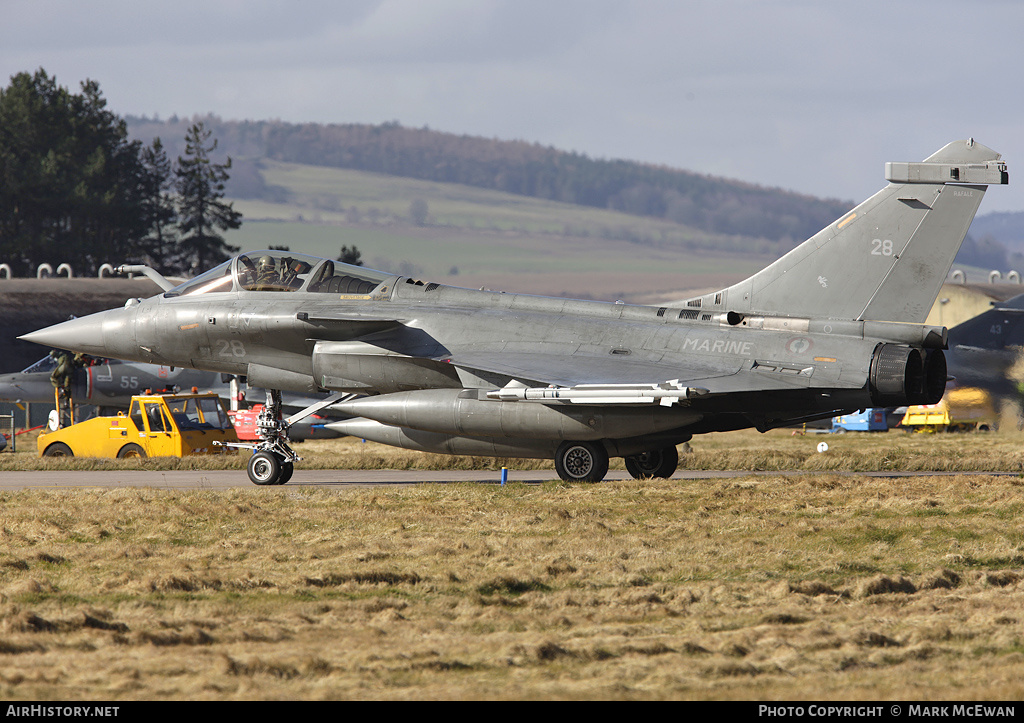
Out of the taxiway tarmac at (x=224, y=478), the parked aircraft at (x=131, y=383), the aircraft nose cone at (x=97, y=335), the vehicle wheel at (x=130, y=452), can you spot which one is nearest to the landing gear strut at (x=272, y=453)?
the taxiway tarmac at (x=224, y=478)

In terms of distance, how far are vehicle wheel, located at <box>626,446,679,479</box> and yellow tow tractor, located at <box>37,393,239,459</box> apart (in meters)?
9.39

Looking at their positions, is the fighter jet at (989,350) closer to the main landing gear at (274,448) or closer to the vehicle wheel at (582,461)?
the vehicle wheel at (582,461)

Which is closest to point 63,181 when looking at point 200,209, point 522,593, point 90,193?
point 90,193

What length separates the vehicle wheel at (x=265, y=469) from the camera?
16.5 metres

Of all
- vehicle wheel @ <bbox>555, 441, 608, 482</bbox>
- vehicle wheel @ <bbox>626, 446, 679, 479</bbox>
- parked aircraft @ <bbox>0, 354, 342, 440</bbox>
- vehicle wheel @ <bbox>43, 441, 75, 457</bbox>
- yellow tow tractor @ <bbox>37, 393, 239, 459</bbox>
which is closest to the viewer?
vehicle wheel @ <bbox>555, 441, 608, 482</bbox>

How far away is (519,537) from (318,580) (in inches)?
104

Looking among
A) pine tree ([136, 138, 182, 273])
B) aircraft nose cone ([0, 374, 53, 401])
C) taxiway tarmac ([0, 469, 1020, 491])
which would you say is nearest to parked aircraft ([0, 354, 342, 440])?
aircraft nose cone ([0, 374, 53, 401])

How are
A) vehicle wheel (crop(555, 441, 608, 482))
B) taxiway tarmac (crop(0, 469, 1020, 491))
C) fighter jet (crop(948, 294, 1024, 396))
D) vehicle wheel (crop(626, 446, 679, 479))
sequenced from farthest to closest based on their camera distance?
fighter jet (crop(948, 294, 1024, 396)) < taxiway tarmac (crop(0, 469, 1020, 491)) < vehicle wheel (crop(626, 446, 679, 479)) < vehicle wheel (crop(555, 441, 608, 482))

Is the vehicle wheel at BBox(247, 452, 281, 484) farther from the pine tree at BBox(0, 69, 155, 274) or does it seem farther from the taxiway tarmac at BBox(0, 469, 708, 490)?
the pine tree at BBox(0, 69, 155, 274)

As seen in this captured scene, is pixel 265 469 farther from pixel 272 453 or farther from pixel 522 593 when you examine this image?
pixel 522 593

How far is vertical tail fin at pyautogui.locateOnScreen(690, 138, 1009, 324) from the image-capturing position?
46.1 ft

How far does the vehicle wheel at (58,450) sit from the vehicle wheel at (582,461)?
41.1ft

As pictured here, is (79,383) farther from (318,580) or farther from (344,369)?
(318,580)

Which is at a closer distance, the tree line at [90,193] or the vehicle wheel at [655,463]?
the vehicle wheel at [655,463]
